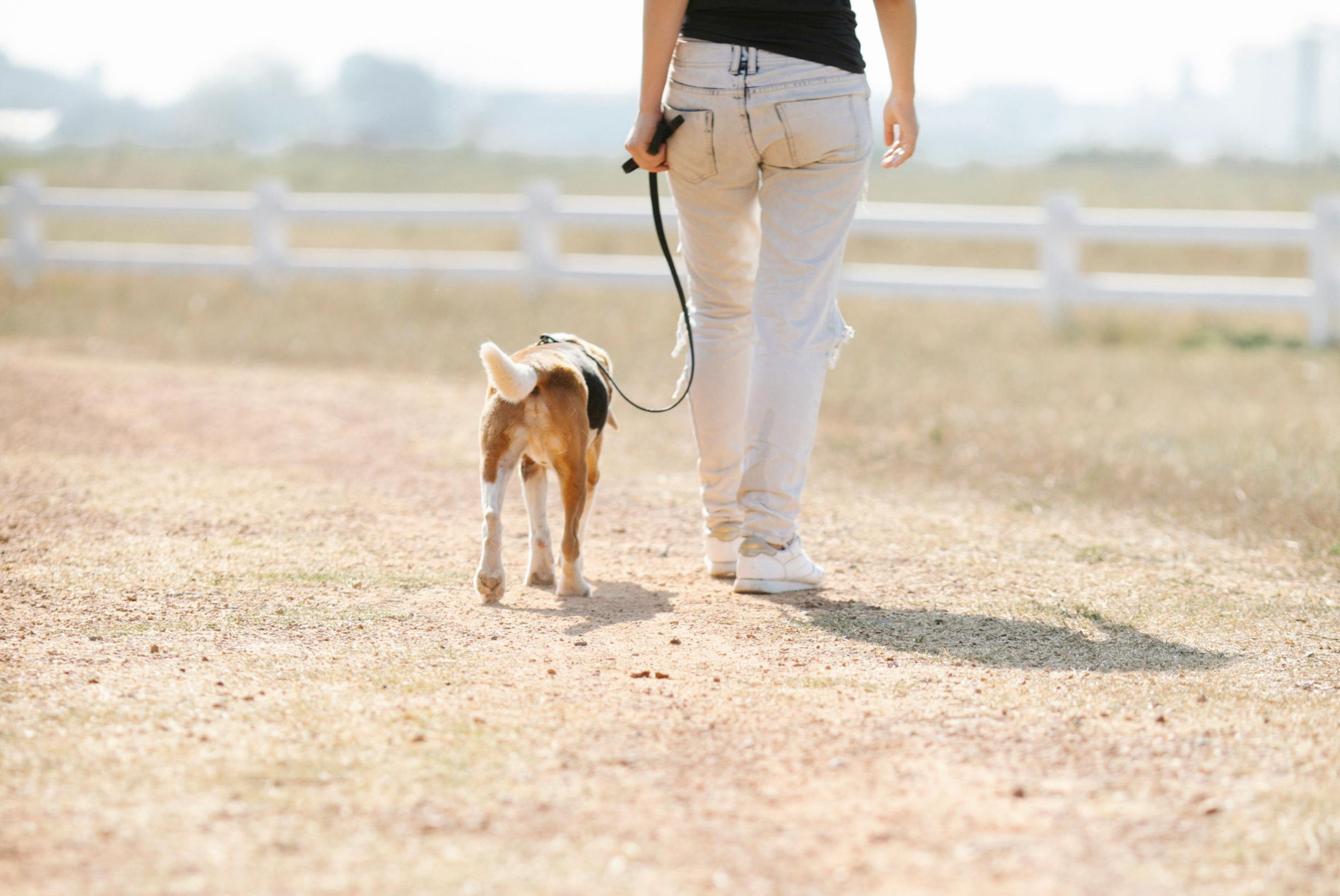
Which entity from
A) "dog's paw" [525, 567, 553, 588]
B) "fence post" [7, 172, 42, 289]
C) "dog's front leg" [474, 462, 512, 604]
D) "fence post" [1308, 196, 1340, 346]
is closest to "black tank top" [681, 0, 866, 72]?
"dog's front leg" [474, 462, 512, 604]

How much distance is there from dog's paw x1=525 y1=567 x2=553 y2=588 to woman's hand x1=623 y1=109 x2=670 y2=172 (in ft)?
4.16

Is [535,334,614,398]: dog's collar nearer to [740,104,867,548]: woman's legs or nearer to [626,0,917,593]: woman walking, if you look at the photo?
[626,0,917,593]: woman walking

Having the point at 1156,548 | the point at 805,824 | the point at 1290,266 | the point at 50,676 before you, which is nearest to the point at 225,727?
the point at 50,676

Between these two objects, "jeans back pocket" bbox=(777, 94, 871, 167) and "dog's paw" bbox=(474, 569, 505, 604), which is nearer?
"jeans back pocket" bbox=(777, 94, 871, 167)

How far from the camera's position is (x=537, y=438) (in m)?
3.98

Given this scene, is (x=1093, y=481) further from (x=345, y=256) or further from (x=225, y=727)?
(x=345, y=256)

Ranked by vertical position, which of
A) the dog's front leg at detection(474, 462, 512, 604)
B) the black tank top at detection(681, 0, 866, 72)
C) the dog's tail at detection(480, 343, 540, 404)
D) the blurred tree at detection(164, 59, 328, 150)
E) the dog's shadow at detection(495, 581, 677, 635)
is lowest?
the dog's shadow at detection(495, 581, 677, 635)

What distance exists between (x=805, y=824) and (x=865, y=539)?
2582 millimetres

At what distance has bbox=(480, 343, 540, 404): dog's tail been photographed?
12.3 ft

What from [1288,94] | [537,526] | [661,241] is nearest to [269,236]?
[661,241]

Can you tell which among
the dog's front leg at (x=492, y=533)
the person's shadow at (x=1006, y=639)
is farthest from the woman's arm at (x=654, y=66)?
the person's shadow at (x=1006, y=639)

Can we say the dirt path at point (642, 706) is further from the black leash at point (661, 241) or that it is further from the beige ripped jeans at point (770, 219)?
the black leash at point (661, 241)

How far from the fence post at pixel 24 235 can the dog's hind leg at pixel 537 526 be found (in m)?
11.2

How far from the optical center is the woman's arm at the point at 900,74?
161 inches
